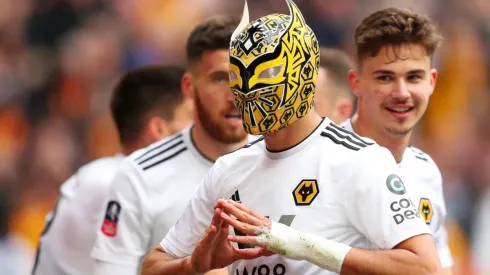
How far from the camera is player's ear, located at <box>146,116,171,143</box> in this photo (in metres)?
8.45

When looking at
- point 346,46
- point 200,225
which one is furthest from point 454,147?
point 200,225

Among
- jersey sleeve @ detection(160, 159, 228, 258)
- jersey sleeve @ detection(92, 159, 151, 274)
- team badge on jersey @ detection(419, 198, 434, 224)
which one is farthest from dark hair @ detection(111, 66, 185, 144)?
jersey sleeve @ detection(160, 159, 228, 258)

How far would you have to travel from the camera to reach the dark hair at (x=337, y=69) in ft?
27.5

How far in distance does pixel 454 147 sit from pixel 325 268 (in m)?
8.92

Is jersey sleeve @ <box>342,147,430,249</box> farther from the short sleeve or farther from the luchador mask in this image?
the short sleeve

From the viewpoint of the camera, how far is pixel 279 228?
502cm

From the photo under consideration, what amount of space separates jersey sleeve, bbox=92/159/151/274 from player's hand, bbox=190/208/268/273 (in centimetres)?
194

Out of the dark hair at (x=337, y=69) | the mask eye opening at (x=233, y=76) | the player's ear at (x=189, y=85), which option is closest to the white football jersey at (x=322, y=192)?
the mask eye opening at (x=233, y=76)

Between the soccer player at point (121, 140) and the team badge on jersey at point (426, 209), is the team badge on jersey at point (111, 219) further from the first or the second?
the team badge on jersey at point (426, 209)

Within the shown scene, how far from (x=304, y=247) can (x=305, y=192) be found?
337 mm

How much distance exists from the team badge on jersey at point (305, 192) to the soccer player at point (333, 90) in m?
2.76

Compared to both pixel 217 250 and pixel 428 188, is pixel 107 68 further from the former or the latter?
pixel 217 250

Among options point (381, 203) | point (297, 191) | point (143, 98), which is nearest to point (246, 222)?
point (297, 191)

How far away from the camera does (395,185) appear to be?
509 cm
